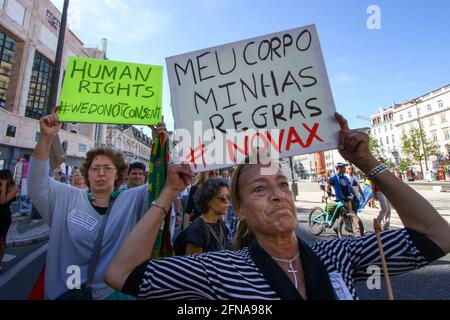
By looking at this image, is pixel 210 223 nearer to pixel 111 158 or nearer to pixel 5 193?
pixel 111 158

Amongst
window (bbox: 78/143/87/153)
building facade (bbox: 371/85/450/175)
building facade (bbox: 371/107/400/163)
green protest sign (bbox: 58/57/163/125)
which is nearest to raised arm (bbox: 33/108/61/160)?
green protest sign (bbox: 58/57/163/125)

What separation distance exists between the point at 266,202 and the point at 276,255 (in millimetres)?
284

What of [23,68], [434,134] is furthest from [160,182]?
[434,134]

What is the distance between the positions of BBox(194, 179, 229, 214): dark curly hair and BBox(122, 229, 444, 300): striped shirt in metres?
1.71

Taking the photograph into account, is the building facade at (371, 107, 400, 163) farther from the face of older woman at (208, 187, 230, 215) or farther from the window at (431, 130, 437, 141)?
the face of older woman at (208, 187, 230, 215)

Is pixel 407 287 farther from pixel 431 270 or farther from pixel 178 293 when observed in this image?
pixel 178 293

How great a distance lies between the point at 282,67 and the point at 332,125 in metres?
0.54

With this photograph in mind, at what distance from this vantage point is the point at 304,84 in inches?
70.3

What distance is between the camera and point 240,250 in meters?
1.55

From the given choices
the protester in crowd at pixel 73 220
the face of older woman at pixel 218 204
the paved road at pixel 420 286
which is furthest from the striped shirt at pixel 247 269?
the paved road at pixel 420 286

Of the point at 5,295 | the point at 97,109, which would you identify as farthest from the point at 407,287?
the point at 5,295

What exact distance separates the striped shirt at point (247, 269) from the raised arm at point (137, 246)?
0.13ft

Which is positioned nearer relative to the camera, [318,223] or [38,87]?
[318,223]

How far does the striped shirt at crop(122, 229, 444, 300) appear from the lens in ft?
3.96
